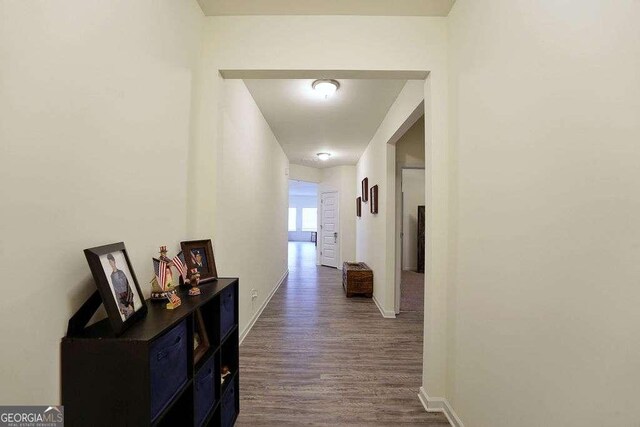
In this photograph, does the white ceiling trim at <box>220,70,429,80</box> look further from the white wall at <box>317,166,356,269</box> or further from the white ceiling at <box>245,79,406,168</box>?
the white wall at <box>317,166,356,269</box>

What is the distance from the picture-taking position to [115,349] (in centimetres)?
85

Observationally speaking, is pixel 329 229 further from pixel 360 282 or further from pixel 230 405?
pixel 230 405

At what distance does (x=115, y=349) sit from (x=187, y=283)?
609mm

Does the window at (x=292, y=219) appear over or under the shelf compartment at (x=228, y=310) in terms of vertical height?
over

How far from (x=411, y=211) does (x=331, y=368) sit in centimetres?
556

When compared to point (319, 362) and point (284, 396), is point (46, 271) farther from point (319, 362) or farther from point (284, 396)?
point (319, 362)

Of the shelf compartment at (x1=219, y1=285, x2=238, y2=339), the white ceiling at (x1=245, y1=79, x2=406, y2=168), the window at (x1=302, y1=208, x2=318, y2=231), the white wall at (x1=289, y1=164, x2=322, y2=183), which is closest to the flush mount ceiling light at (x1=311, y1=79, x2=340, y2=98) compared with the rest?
the white ceiling at (x1=245, y1=79, x2=406, y2=168)

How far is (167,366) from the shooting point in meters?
0.99

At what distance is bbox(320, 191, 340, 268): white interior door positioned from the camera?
23.6ft

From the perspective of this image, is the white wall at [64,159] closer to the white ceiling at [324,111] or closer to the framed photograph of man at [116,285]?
the framed photograph of man at [116,285]

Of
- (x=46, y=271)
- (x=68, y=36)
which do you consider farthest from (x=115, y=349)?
(x=68, y=36)

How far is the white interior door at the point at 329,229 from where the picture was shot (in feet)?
23.6

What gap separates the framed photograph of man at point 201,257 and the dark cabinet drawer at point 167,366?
1.52ft

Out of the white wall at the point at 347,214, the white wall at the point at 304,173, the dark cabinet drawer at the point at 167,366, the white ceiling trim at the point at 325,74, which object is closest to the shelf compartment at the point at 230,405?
the dark cabinet drawer at the point at 167,366
